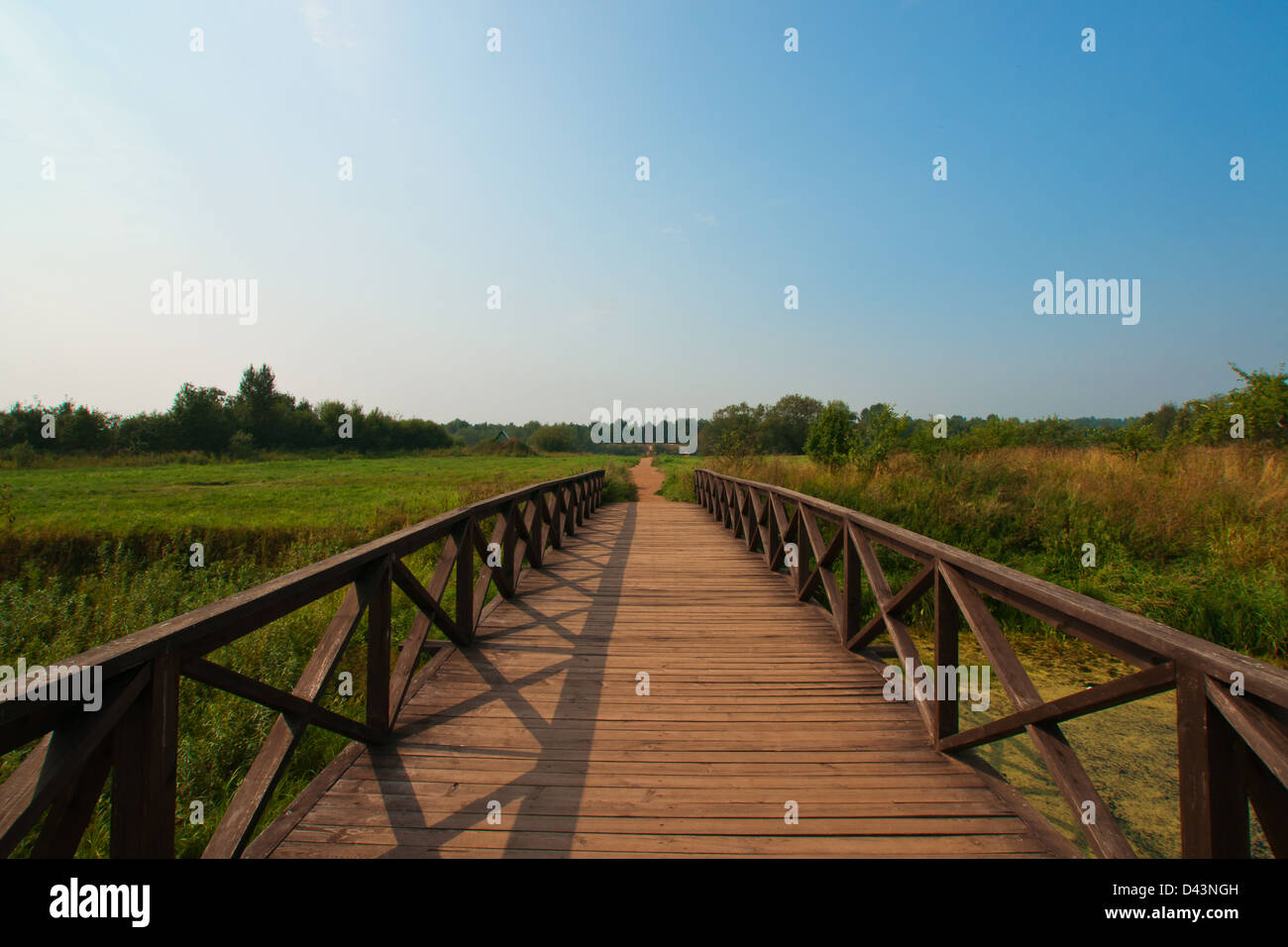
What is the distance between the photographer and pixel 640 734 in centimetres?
264

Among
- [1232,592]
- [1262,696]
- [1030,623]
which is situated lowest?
[1030,623]

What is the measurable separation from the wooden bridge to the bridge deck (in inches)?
0.5

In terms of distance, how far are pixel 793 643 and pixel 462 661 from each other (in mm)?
2332

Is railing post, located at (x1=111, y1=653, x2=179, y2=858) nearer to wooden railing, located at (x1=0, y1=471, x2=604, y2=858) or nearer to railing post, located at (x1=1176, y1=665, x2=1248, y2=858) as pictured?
wooden railing, located at (x1=0, y1=471, x2=604, y2=858)

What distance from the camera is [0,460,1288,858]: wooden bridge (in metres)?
1.27

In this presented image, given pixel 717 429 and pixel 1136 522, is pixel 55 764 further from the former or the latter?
pixel 717 429

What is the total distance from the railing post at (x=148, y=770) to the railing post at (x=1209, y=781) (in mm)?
2500

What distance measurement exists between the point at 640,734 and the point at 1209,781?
2.02 m

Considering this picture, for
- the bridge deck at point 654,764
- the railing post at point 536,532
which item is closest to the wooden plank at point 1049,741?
the bridge deck at point 654,764

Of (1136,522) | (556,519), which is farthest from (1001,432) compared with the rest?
(556,519)

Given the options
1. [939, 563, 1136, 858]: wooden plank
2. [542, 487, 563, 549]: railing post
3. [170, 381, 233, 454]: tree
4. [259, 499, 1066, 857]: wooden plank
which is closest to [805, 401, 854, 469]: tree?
[542, 487, 563, 549]: railing post
